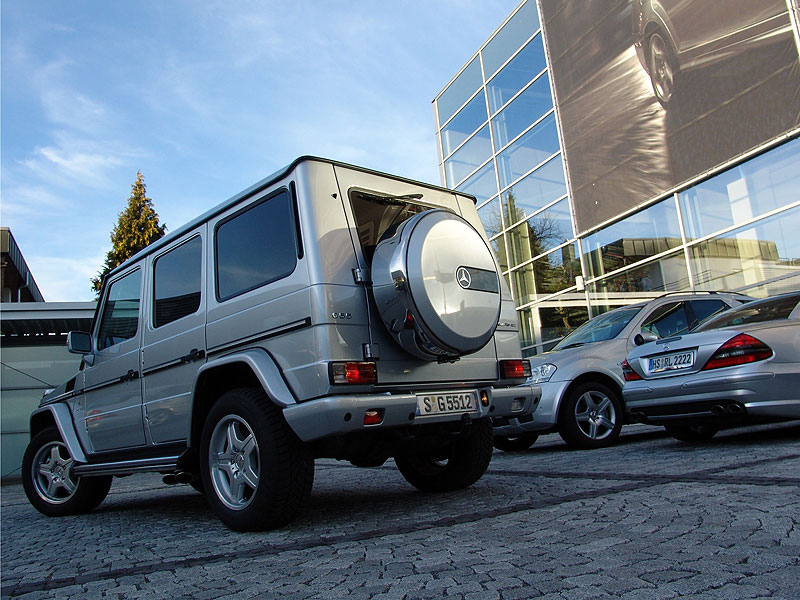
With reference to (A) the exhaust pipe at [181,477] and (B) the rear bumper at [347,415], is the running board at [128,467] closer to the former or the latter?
(A) the exhaust pipe at [181,477]

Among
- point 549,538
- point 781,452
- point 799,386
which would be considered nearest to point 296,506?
point 549,538

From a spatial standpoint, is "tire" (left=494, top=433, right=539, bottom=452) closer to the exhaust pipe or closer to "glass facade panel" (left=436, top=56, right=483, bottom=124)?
the exhaust pipe

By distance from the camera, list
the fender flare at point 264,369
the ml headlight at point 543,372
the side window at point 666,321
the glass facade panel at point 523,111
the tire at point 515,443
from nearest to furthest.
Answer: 1. the fender flare at point 264,369
2. the ml headlight at point 543,372
3. the side window at point 666,321
4. the tire at point 515,443
5. the glass facade panel at point 523,111

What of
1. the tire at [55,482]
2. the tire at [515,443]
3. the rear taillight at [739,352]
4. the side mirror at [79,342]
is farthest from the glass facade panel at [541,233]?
the tire at [55,482]

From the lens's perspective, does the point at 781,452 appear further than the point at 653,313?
No

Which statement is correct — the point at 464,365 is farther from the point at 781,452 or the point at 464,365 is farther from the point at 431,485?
the point at 781,452

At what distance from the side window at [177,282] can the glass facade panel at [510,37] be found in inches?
606

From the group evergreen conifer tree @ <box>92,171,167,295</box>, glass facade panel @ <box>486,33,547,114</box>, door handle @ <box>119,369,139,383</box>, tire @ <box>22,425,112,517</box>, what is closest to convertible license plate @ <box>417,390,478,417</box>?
door handle @ <box>119,369,139,383</box>

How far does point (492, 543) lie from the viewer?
286cm

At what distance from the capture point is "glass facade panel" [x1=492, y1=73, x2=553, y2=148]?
17203 millimetres

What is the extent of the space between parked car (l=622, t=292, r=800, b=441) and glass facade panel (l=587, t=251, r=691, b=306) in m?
7.70

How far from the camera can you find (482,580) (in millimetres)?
2314

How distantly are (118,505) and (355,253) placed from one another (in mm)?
4303

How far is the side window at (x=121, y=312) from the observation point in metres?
5.18
